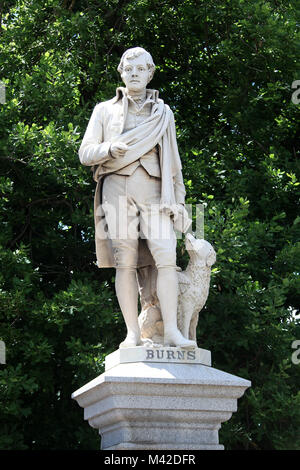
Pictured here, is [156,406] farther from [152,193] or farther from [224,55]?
[224,55]

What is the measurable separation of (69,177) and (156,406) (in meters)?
5.66

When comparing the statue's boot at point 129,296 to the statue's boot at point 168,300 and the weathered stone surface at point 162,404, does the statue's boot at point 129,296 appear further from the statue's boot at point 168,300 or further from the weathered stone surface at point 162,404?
the weathered stone surface at point 162,404

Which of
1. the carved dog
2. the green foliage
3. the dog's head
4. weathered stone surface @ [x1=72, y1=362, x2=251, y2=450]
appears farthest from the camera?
the green foliage

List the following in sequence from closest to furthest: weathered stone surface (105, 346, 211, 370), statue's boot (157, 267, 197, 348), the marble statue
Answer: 1. weathered stone surface (105, 346, 211, 370)
2. statue's boot (157, 267, 197, 348)
3. the marble statue

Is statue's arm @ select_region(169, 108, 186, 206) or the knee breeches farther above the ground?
statue's arm @ select_region(169, 108, 186, 206)

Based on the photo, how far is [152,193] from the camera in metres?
7.82

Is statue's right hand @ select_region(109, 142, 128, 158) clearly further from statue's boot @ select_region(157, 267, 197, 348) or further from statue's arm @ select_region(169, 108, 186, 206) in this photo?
statue's boot @ select_region(157, 267, 197, 348)

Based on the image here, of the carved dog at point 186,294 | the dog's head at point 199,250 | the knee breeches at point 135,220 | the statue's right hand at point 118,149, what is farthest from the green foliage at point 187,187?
the statue's right hand at point 118,149

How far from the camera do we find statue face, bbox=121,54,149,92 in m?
8.00

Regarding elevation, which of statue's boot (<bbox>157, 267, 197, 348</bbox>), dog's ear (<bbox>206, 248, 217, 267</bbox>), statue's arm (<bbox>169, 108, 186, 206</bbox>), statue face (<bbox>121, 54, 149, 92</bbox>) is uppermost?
statue face (<bbox>121, 54, 149, 92</bbox>)

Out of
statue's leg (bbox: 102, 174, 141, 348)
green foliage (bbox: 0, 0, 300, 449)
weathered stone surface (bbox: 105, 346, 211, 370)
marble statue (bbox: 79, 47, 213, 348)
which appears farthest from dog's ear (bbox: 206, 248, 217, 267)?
green foliage (bbox: 0, 0, 300, 449)

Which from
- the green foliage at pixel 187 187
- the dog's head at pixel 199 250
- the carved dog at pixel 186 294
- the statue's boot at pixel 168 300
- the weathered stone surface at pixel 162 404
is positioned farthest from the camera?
the green foliage at pixel 187 187

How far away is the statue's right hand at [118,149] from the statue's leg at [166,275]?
58 cm

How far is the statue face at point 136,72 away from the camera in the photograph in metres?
8.00
